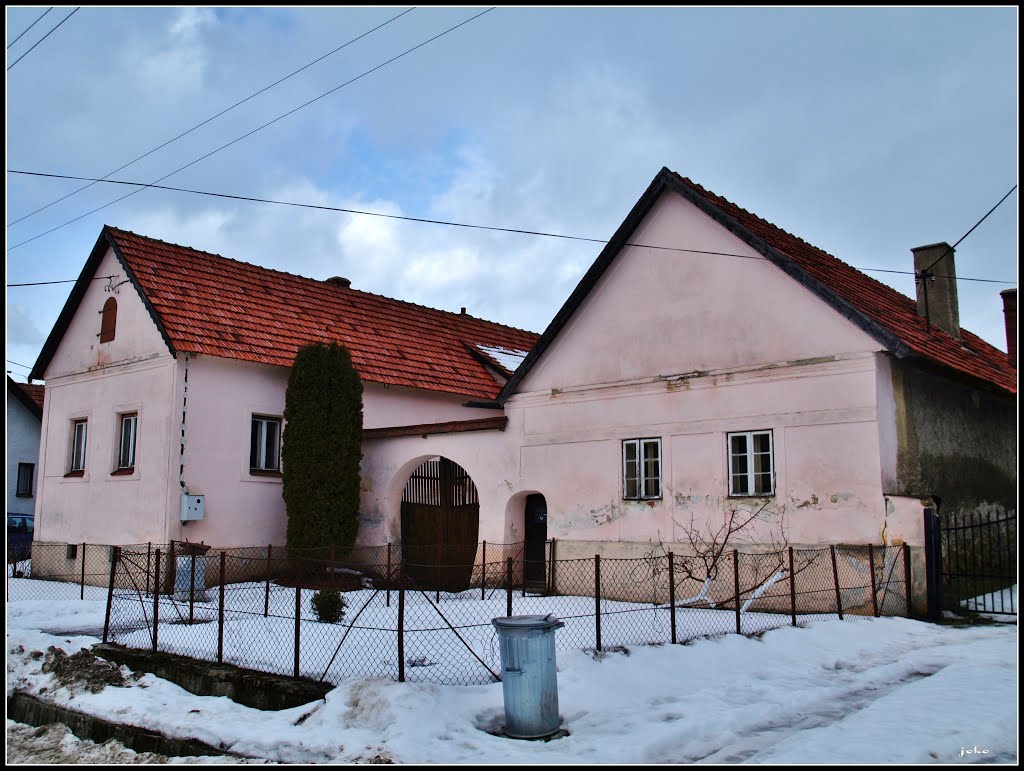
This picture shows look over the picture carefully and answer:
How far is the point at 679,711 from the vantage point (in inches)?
311

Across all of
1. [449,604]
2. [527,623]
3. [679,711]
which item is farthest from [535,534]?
[527,623]

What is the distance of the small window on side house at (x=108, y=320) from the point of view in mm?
19203

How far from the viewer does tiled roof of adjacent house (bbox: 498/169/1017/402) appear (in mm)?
13547

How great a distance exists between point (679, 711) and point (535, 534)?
9.63 m

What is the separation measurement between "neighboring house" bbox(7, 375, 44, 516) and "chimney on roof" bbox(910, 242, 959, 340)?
2875cm

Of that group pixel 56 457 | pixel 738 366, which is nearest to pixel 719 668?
pixel 738 366

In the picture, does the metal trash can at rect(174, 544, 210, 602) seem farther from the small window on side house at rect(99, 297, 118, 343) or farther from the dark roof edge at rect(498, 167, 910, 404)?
the dark roof edge at rect(498, 167, 910, 404)

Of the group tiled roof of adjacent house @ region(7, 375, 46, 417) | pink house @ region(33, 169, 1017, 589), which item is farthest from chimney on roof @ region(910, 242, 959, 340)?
tiled roof of adjacent house @ region(7, 375, 46, 417)

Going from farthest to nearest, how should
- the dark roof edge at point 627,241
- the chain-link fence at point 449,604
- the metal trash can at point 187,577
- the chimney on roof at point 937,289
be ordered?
1. the chimney on roof at point 937,289
2. the metal trash can at point 187,577
3. the dark roof edge at point 627,241
4. the chain-link fence at point 449,604

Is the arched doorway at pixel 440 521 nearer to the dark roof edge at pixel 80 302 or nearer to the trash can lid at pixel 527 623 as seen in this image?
the dark roof edge at pixel 80 302

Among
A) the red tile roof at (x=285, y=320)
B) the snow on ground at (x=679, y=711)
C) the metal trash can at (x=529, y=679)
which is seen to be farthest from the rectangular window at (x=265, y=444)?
the metal trash can at (x=529, y=679)

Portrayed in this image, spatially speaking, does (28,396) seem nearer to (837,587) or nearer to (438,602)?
(438,602)

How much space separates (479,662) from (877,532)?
261 inches

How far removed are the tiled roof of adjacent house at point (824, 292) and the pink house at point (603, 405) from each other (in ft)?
0.19
